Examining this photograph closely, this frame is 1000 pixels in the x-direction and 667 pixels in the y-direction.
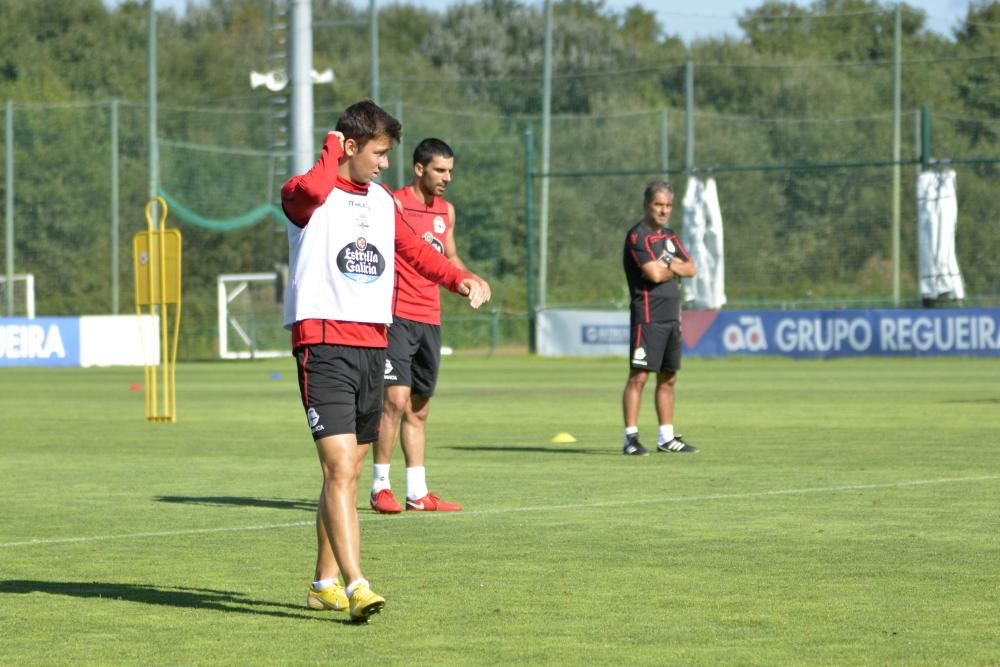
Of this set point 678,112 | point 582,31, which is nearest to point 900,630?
point 678,112

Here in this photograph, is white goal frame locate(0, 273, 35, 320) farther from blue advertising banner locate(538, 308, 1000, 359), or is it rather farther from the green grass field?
the green grass field

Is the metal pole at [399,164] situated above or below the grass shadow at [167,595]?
above

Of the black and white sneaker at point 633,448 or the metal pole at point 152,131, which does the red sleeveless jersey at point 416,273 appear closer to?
the black and white sneaker at point 633,448

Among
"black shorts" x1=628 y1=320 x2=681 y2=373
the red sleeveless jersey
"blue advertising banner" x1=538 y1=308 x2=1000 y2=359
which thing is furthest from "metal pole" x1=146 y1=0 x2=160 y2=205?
the red sleeveless jersey

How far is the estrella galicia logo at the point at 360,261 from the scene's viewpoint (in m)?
7.39

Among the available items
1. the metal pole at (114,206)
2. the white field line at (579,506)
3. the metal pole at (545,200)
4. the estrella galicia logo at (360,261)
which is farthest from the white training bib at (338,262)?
the metal pole at (114,206)

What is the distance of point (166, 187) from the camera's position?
47.9 metres

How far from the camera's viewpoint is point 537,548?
938 cm

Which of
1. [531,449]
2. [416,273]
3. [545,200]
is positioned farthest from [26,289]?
[416,273]

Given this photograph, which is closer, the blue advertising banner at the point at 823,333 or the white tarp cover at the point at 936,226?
the blue advertising banner at the point at 823,333

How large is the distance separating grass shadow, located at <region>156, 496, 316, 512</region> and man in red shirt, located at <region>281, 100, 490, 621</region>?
13.4 feet

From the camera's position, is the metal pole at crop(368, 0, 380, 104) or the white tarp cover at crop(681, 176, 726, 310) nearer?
the white tarp cover at crop(681, 176, 726, 310)

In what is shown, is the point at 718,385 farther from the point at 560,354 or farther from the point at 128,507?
the point at 128,507

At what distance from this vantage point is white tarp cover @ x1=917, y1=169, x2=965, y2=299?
1430 inches
